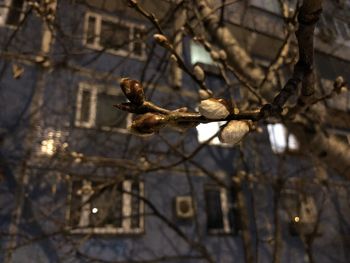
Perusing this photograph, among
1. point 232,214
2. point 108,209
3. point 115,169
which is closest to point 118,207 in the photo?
point 108,209

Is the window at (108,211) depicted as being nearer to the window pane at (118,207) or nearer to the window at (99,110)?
the window pane at (118,207)

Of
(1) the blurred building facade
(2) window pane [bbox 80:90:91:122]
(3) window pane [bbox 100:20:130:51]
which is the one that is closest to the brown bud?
Answer: (1) the blurred building facade

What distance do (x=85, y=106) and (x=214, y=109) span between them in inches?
302

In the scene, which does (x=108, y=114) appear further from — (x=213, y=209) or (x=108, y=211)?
(x=213, y=209)

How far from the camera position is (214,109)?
98 cm

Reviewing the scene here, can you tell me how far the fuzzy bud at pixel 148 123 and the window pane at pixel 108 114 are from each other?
22.8 feet

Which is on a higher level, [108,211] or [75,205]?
[75,205]

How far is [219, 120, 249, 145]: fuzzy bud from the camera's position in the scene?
3.42 feet

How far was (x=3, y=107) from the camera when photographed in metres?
7.29

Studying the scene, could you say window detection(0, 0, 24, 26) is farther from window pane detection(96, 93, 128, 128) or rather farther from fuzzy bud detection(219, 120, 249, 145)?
fuzzy bud detection(219, 120, 249, 145)

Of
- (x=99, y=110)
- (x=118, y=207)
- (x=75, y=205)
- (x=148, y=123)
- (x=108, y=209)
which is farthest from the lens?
(x=99, y=110)

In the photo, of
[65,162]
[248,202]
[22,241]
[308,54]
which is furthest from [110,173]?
[308,54]

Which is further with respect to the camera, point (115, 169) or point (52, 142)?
point (115, 169)

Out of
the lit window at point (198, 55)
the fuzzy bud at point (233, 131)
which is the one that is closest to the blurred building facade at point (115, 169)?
the lit window at point (198, 55)
